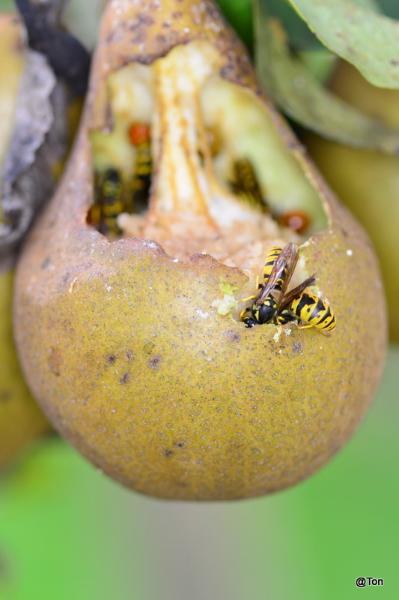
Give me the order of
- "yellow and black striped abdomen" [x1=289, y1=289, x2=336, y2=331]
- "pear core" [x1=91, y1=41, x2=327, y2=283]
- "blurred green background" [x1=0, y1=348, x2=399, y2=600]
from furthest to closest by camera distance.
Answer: "blurred green background" [x1=0, y1=348, x2=399, y2=600] < "pear core" [x1=91, y1=41, x2=327, y2=283] < "yellow and black striped abdomen" [x1=289, y1=289, x2=336, y2=331]

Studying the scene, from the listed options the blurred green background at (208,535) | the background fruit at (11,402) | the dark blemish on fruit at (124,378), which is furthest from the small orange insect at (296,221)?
the blurred green background at (208,535)

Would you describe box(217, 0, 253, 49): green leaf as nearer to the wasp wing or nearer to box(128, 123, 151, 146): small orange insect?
box(128, 123, 151, 146): small orange insect

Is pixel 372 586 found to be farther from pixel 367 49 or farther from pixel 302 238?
pixel 367 49

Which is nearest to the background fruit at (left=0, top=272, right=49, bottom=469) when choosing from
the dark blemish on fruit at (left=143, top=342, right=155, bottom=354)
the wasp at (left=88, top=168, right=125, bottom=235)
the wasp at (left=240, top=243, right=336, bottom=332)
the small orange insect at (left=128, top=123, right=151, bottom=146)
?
the wasp at (left=88, top=168, right=125, bottom=235)

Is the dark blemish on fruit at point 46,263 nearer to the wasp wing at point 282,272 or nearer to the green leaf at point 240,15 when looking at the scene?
the wasp wing at point 282,272

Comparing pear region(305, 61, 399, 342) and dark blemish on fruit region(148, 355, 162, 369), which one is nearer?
dark blemish on fruit region(148, 355, 162, 369)

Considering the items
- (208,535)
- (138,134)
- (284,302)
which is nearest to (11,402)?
(138,134)

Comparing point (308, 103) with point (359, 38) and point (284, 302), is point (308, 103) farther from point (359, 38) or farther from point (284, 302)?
point (284, 302)

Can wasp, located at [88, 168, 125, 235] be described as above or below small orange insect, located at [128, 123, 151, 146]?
below

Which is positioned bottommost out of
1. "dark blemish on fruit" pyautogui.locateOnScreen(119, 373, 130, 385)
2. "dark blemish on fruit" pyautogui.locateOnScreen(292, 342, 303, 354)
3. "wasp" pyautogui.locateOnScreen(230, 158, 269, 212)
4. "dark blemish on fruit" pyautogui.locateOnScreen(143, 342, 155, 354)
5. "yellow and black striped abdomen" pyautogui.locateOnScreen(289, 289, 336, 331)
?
"dark blemish on fruit" pyautogui.locateOnScreen(119, 373, 130, 385)
